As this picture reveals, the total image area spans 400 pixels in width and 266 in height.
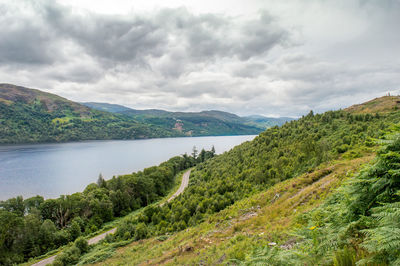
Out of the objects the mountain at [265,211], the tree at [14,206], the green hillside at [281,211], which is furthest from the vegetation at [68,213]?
the green hillside at [281,211]

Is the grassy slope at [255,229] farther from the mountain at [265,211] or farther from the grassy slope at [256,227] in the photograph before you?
the mountain at [265,211]

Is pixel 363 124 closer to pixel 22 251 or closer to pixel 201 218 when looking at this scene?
pixel 201 218

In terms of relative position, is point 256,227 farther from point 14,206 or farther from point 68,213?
point 14,206

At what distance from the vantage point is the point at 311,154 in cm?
3316

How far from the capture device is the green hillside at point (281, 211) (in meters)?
5.47

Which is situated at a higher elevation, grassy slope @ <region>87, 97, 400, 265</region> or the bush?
grassy slope @ <region>87, 97, 400, 265</region>

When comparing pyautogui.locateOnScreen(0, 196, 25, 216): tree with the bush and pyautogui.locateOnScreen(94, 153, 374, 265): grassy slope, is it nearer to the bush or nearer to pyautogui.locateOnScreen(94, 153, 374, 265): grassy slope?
the bush

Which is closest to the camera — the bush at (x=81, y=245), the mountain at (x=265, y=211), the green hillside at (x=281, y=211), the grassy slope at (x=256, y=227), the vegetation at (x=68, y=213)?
the mountain at (x=265, y=211)

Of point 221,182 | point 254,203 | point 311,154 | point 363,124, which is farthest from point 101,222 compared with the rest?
point 363,124

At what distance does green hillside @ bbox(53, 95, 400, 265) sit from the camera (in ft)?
17.9

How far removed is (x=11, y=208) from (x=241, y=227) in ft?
183

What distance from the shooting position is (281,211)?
16641 millimetres

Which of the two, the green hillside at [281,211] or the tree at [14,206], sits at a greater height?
the green hillside at [281,211]

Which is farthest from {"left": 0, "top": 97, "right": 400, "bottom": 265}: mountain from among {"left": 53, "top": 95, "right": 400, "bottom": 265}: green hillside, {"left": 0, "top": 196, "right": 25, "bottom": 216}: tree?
{"left": 0, "top": 196, "right": 25, "bottom": 216}: tree
